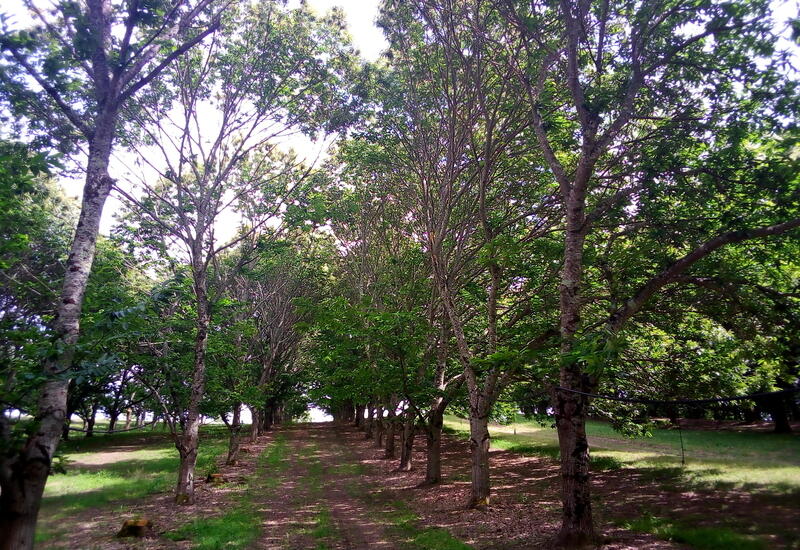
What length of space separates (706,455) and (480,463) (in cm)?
1070

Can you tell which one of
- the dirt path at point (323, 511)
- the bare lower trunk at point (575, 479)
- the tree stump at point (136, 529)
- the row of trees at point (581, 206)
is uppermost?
the row of trees at point (581, 206)

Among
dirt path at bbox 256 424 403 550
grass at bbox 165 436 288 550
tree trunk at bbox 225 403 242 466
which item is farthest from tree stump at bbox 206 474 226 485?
tree trunk at bbox 225 403 242 466

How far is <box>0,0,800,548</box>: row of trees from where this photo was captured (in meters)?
6.57

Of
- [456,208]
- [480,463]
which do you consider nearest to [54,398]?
[480,463]

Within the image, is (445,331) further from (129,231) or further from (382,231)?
(129,231)

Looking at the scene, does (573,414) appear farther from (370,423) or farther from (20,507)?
(370,423)

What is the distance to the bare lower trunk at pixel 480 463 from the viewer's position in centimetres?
1298

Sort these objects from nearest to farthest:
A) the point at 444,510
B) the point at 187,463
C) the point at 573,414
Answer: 1. the point at 573,414
2. the point at 444,510
3. the point at 187,463

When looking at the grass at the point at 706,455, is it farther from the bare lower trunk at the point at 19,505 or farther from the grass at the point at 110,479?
the grass at the point at 110,479

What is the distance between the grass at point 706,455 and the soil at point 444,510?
2.63ft

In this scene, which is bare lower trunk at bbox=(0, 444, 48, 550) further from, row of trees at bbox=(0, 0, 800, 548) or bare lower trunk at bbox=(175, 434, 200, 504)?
bare lower trunk at bbox=(175, 434, 200, 504)

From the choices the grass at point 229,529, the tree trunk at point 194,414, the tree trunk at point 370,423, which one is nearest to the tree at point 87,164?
the grass at point 229,529

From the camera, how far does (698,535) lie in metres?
9.65

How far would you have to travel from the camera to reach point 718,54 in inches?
355
